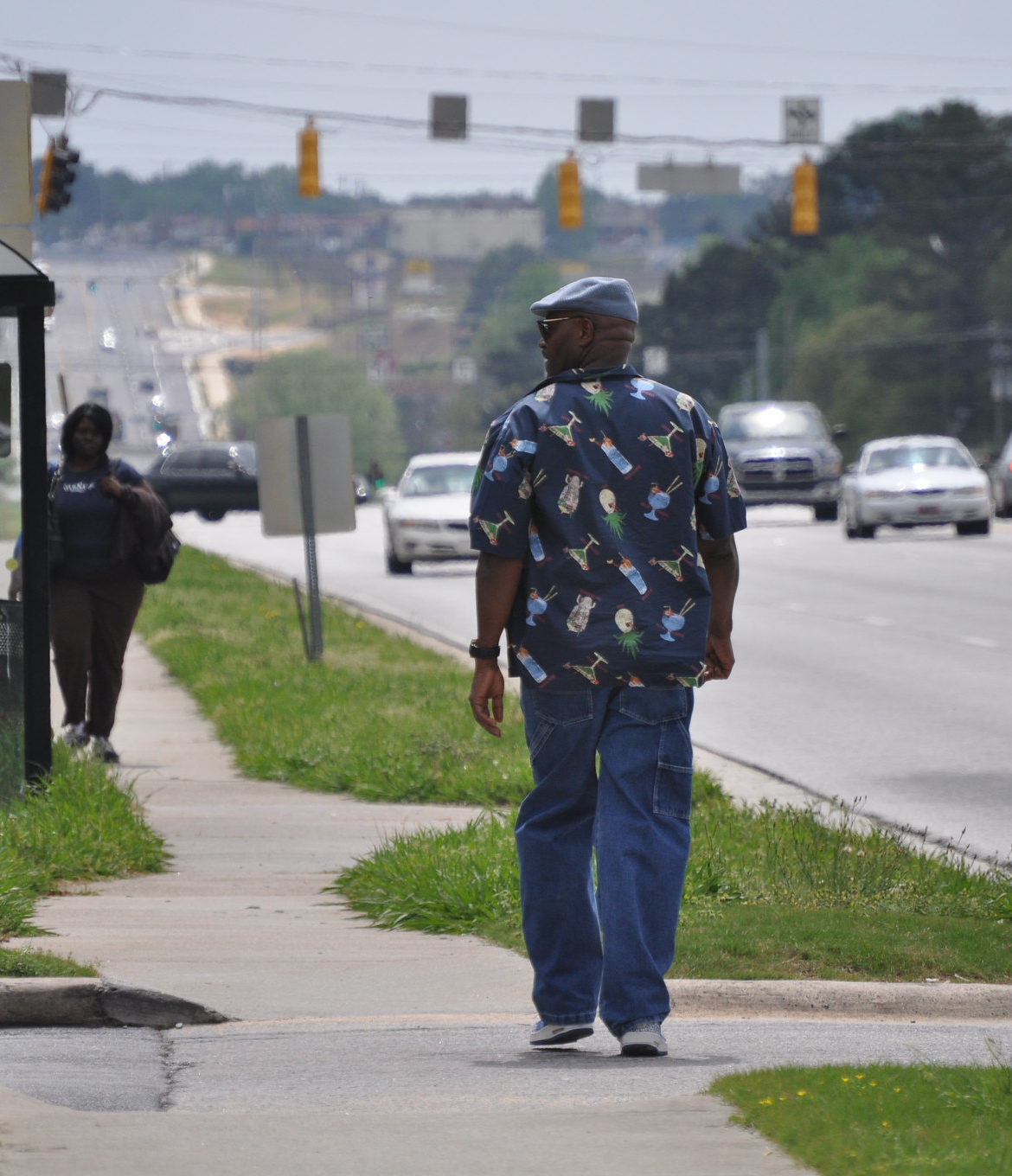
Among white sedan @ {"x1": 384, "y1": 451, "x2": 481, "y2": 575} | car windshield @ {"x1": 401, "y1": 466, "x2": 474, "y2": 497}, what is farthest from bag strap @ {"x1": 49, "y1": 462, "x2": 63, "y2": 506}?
car windshield @ {"x1": 401, "y1": 466, "x2": 474, "y2": 497}

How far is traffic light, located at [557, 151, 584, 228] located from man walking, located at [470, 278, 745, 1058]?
2593 cm

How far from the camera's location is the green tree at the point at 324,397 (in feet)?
509

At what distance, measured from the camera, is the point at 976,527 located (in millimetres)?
34438

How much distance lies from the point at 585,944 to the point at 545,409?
125cm

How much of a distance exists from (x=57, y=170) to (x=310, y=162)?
3.58 meters

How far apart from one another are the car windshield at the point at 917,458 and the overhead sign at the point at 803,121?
530cm

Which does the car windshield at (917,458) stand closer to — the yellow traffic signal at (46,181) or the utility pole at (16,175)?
the yellow traffic signal at (46,181)

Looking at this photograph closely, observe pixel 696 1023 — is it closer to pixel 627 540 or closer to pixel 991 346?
pixel 627 540

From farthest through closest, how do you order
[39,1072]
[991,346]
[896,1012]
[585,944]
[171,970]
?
[991,346], [171,970], [896,1012], [585,944], [39,1072]

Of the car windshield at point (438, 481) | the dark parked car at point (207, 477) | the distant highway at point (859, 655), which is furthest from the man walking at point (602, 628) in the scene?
the dark parked car at point (207, 477)

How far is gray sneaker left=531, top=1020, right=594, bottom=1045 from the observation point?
5.29 meters

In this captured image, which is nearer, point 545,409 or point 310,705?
point 545,409

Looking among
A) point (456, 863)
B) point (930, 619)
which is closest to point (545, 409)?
point (456, 863)

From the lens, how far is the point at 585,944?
210 inches
